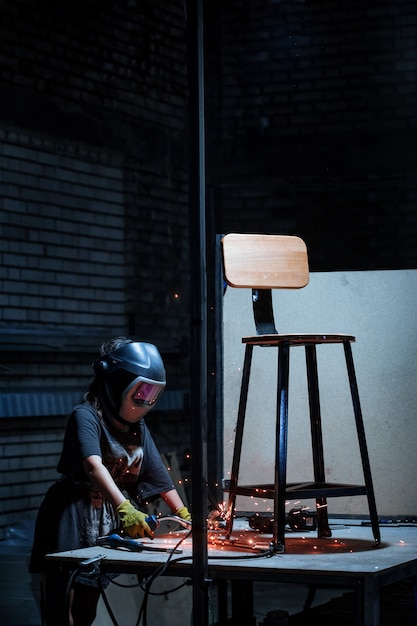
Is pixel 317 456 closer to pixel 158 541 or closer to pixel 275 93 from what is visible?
pixel 158 541

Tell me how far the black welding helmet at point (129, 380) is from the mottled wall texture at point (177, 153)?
9.60ft

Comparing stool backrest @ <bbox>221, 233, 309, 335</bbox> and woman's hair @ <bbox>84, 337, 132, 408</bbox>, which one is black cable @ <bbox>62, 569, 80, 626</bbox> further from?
stool backrest @ <bbox>221, 233, 309, 335</bbox>

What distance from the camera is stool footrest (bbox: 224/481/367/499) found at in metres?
4.29

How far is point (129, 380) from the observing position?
4.86 metres

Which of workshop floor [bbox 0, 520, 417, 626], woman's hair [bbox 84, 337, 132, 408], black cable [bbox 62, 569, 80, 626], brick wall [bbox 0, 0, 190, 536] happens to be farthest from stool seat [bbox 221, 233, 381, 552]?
brick wall [bbox 0, 0, 190, 536]

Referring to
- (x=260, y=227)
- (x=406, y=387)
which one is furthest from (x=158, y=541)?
(x=260, y=227)

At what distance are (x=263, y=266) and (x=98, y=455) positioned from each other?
1.15 m

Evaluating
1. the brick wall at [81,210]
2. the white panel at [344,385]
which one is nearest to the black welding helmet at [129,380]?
the white panel at [344,385]

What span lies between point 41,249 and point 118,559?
4235 millimetres

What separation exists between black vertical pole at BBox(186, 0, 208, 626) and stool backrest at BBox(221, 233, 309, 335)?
1411 millimetres

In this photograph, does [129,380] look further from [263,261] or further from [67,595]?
[67,595]

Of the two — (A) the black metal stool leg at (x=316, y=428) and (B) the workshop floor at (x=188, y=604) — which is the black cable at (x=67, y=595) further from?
(B) the workshop floor at (x=188, y=604)

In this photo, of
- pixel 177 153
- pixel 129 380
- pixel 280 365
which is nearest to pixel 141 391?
pixel 129 380

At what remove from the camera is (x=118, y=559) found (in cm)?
402
